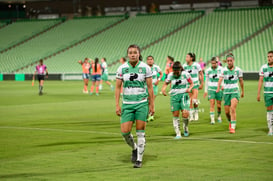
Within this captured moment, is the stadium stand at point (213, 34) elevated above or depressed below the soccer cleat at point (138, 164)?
above

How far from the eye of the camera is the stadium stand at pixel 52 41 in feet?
218

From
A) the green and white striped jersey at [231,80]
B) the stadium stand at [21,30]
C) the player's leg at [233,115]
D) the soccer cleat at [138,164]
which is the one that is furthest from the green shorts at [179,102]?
the stadium stand at [21,30]

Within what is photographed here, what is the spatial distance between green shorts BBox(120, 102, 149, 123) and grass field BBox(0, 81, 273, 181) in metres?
0.94

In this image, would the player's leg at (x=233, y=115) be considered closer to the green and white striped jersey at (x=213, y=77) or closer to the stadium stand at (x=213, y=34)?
the green and white striped jersey at (x=213, y=77)

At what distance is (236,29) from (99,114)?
40.5m

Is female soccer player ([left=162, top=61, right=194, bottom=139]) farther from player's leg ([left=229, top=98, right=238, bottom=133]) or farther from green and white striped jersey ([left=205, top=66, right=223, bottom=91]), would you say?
green and white striped jersey ([left=205, top=66, right=223, bottom=91])

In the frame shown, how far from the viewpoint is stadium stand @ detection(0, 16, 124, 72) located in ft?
218

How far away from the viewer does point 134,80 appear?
10.4 m

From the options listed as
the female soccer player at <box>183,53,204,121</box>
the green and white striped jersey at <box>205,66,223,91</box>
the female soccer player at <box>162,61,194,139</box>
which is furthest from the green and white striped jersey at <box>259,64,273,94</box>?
the female soccer player at <box>183,53,204,121</box>

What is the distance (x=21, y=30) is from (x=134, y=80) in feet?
221

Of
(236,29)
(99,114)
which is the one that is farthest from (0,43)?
(99,114)

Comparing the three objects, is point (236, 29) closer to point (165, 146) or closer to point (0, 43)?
point (0, 43)

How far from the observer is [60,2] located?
3036 inches

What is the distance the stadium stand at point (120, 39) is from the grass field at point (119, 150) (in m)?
41.0
